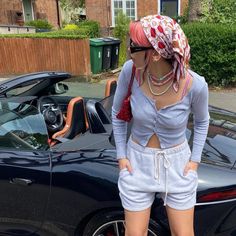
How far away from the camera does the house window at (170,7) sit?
18.2 meters

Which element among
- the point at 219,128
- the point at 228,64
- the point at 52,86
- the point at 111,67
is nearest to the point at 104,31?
the point at 111,67

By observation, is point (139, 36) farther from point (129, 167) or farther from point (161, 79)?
point (129, 167)

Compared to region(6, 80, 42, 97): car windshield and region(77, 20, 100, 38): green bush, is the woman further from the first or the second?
region(77, 20, 100, 38): green bush

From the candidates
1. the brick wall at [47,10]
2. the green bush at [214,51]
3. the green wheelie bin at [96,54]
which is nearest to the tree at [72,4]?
the brick wall at [47,10]

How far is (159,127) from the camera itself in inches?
72.2

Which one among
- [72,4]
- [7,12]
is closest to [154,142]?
[7,12]

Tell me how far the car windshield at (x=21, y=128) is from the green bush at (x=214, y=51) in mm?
6438

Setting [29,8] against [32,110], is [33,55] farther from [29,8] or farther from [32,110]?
[29,8]

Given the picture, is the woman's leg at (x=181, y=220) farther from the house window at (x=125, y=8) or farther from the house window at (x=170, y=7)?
the house window at (x=125, y=8)

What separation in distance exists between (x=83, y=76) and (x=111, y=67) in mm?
1476

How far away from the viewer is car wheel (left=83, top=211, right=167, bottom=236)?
2.33m

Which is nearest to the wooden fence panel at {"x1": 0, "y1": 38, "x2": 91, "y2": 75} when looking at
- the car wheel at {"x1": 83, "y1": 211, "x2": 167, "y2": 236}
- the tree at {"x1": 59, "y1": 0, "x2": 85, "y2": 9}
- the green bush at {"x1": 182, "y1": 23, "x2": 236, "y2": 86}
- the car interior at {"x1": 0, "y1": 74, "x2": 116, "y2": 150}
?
the green bush at {"x1": 182, "y1": 23, "x2": 236, "y2": 86}

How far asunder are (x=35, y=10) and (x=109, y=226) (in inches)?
1163

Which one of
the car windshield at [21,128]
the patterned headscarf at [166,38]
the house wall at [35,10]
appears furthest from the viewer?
the house wall at [35,10]
